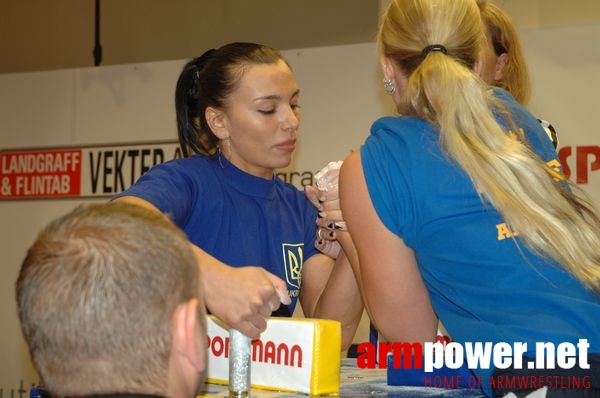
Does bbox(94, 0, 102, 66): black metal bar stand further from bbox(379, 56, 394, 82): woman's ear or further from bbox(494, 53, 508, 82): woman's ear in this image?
bbox(379, 56, 394, 82): woman's ear

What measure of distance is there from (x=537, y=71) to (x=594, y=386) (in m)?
2.19

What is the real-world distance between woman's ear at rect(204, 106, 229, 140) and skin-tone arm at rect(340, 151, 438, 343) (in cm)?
67

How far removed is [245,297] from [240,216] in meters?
0.65

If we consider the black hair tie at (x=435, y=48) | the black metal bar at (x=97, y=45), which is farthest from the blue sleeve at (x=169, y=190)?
the black metal bar at (x=97, y=45)

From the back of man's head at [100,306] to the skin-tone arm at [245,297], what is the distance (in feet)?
0.90

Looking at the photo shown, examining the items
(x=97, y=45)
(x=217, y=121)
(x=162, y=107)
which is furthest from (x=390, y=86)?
(x=97, y=45)

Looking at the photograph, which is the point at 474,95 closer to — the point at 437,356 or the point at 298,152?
the point at 437,356

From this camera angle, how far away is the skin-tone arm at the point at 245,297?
101cm

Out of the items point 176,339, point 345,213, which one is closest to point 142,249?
point 176,339

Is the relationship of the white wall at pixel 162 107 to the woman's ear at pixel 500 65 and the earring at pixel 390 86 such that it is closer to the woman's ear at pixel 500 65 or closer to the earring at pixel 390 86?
the woman's ear at pixel 500 65

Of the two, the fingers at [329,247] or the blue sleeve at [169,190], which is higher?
the blue sleeve at [169,190]

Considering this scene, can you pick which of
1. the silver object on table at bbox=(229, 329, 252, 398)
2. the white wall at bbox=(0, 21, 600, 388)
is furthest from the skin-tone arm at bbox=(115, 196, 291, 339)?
the white wall at bbox=(0, 21, 600, 388)

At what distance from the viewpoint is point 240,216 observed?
1652 mm

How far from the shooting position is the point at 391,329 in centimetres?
115
